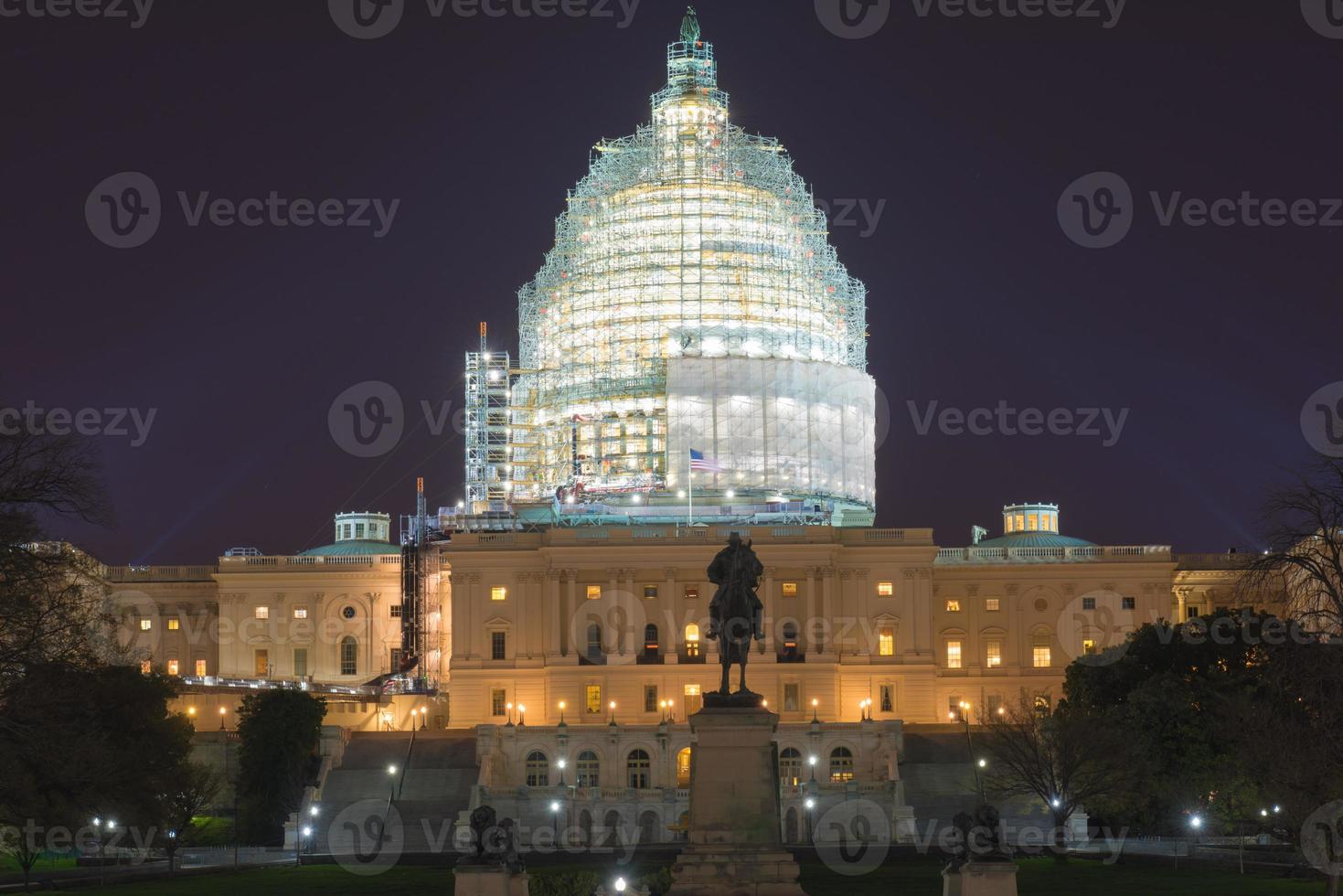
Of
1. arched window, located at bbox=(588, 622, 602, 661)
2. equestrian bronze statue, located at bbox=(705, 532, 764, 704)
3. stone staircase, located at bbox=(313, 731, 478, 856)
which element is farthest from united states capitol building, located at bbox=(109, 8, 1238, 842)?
equestrian bronze statue, located at bbox=(705, 532, 764, 704)

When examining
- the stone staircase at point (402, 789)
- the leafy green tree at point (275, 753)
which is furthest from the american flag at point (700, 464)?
the leafy green tree at point (275, 753)

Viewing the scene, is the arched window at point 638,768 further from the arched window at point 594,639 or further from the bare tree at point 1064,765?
the bare tree at point 1064,765

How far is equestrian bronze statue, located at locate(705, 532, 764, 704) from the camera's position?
174ft

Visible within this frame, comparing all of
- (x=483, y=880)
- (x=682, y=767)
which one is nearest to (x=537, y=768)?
(x=682, y=767)

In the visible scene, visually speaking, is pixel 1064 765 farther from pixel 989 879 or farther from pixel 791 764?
pixel 989 879

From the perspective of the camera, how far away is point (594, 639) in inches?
4847

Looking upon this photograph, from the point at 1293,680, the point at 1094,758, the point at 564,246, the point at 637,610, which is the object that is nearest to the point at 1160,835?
the point at 1094,758

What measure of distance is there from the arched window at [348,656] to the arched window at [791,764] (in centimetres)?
4089

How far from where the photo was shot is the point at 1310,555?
5878cm

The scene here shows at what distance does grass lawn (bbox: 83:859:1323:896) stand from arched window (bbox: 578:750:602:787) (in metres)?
29.8

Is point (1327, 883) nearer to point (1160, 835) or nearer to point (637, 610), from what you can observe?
point (1160, 835)

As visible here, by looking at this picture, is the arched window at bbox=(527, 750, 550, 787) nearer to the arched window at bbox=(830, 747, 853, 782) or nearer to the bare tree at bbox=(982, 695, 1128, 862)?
the arched window at bbox=(830, 747, 853, 782)

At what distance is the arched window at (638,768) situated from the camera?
10419 centimetres

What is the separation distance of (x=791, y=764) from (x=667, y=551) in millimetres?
21564
